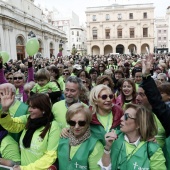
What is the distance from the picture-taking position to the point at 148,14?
166 ft

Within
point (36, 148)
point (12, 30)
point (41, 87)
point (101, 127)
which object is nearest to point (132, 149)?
point (101, 127)

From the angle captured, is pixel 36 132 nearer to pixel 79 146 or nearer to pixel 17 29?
pixel 79 146

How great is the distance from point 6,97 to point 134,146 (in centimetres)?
148

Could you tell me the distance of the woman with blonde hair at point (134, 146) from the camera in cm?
202

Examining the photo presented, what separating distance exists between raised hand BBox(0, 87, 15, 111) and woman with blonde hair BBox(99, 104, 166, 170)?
1.14 metres

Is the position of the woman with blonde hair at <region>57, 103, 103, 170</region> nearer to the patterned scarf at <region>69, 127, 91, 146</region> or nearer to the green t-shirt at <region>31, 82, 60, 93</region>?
the patterned scarf at <region>69, 127, 91, 146</region>

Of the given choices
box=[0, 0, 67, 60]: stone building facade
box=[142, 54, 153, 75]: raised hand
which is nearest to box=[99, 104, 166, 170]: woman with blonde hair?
box=[142, 54, 153, 75]: raised hand

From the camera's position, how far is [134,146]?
7.06 ft

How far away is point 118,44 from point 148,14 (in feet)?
31.9

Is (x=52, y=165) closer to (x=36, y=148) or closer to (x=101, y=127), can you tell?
(x=36, y=148)

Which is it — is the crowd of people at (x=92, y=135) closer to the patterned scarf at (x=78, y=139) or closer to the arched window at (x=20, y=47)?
the patterned scarf at (x=78, y=139)

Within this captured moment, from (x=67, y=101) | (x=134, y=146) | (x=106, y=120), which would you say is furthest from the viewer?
(x=67, y=101)

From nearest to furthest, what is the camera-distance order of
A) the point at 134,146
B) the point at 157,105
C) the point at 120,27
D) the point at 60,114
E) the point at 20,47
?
the point at 134,146 < the point at 157,105 < the point at 60,114 < the point at 20,47 < the point at 120,27

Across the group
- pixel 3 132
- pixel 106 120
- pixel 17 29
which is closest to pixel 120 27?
pixel 17 29
